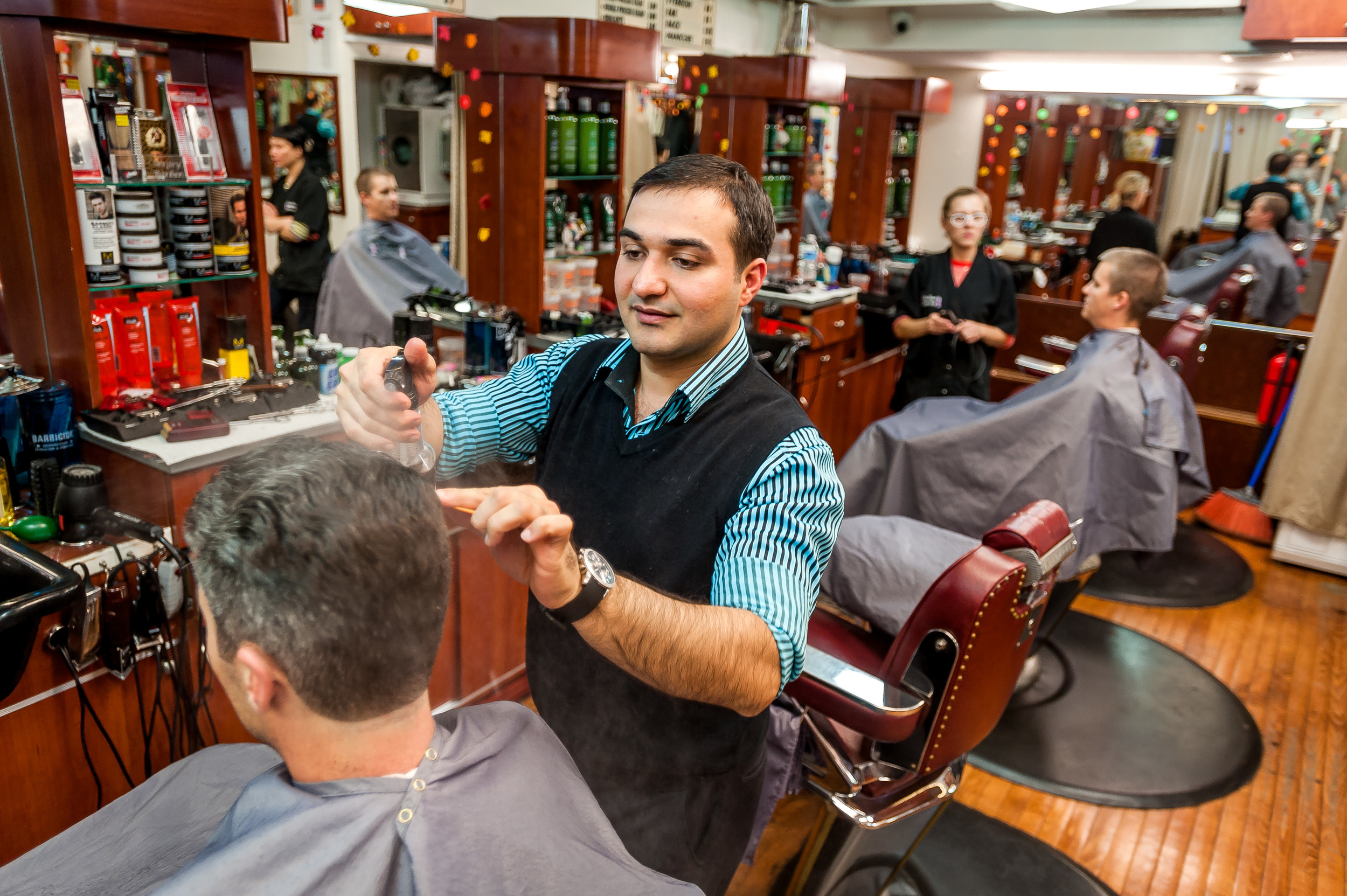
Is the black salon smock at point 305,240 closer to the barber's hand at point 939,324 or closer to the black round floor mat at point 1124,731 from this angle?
the barber's hand at point 939,324

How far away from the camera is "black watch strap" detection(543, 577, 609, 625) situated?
93cm

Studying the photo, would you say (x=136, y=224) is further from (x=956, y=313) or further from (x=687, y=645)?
(x=956, y=313)

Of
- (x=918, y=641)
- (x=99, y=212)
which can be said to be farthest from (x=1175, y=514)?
(x=99, y=212)

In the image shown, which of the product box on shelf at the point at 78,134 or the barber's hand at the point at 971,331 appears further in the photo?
the barber's hand at the point at 971,331

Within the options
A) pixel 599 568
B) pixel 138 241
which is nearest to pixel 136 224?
pixel 138 241

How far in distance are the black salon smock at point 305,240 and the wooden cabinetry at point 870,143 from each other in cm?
421

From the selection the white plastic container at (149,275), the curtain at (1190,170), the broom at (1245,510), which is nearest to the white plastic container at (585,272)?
the white plastic container at (149,275)

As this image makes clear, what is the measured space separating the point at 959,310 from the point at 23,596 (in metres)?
3.39

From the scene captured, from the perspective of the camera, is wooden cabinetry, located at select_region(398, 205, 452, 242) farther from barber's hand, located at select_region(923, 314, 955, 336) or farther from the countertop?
barber's hand, located at select_region(923, 314, 955, 336)

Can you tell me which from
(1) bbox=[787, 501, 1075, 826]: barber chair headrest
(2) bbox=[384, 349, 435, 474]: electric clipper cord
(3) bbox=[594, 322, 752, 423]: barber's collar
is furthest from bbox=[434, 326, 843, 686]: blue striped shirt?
Answer: (1) bbox=[787, 501, 1075, 826]: barber chair headrest

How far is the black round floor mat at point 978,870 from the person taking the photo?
2.26 metres

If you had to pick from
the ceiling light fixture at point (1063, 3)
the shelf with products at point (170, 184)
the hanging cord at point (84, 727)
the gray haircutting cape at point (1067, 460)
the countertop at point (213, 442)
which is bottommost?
the hanging cord at point (84, 727)

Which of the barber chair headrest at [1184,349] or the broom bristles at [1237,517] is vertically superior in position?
the barber chair headrest at [1184,349]

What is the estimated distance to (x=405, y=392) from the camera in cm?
114
